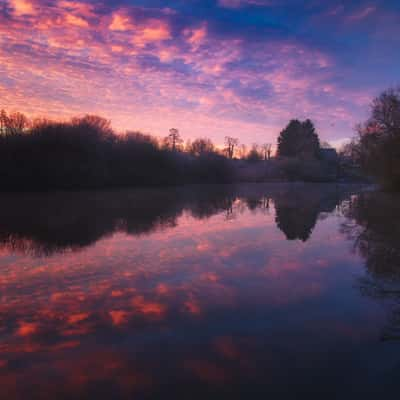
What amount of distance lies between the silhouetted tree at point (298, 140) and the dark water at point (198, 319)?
2521 inches

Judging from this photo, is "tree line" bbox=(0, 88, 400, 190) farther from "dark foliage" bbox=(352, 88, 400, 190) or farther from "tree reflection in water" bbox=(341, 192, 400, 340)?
"tree reflection in water" bbox=(341, 192, 400, 340)

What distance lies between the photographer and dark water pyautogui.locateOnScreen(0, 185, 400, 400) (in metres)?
3.13

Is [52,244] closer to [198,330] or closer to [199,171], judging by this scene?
[198,330]

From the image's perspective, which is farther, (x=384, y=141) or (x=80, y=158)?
(x=80, y=158)

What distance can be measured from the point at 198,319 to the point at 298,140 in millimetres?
71552

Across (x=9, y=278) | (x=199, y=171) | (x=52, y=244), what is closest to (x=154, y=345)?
(x=9, y=278)

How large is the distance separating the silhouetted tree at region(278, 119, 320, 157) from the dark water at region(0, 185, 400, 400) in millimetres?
64043

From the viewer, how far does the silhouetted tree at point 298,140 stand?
230 ft

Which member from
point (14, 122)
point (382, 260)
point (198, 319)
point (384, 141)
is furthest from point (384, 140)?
point (14, 122)

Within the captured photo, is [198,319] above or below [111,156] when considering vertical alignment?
below

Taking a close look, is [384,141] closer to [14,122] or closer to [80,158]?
[80,158]

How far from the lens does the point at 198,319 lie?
4.50m

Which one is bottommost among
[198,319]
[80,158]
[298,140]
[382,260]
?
[198,319]

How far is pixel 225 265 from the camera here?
733 cm
